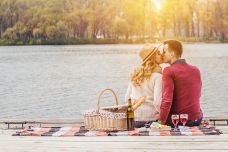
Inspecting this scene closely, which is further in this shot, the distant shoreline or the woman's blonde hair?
the distant shoreline

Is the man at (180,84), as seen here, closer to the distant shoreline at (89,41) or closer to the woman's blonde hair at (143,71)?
the woman's blonde hair at (143,71)

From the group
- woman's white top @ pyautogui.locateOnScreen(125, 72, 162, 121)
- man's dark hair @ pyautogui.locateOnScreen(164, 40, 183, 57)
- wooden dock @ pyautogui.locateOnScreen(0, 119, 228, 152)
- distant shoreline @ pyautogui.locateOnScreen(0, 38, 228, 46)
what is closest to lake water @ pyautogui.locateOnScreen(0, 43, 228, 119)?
distant shoreline @ pyautogui.locateOnScreen(0, 38, 228, 46)

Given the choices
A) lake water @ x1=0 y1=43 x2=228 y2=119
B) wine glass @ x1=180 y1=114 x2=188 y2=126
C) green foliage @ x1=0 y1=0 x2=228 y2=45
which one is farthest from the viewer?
green foliage @ x1=0 y1=0 x2=228 y2=45

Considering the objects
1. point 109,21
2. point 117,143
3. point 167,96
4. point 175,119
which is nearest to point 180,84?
point 167,96

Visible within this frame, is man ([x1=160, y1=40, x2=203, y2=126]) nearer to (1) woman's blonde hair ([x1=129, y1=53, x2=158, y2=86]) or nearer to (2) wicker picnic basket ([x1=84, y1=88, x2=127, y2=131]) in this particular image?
(1) woman's blonde hair ([x1=129, y1=53, x2=158, y2=86])

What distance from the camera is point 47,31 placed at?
21781mm

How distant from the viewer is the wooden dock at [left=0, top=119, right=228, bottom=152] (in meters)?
2.45

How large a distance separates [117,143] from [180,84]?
2.17 feet

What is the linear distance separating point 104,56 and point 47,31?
4.18 m

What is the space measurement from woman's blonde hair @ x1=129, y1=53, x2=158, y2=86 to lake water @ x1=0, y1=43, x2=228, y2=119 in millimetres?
7268

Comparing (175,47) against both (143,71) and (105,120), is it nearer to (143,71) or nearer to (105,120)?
(143,71)

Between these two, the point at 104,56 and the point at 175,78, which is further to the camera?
the point at 104,56

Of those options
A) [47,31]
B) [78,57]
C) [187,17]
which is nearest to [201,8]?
[187,17]

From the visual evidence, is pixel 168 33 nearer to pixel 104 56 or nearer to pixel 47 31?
pixel 47 31
